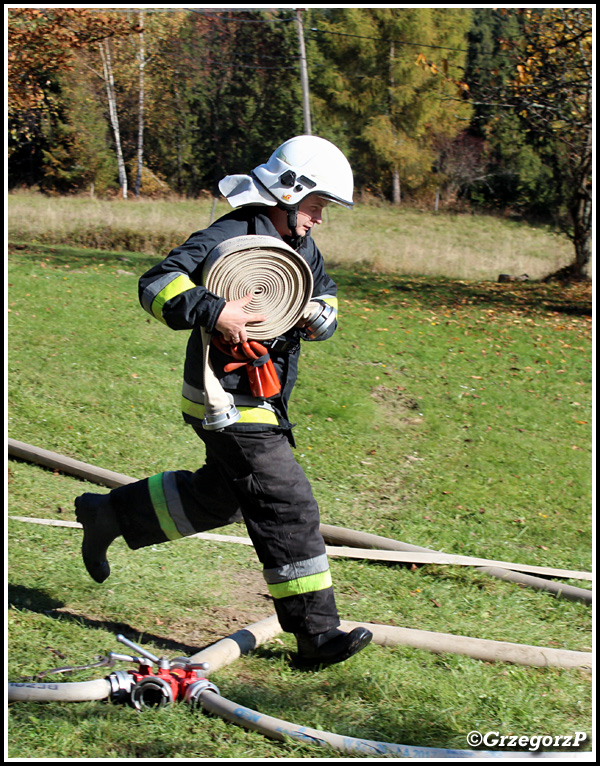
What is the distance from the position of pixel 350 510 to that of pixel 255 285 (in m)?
2.89

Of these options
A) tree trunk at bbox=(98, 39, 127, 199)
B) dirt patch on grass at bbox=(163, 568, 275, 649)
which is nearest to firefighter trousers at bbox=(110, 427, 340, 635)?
dirt patch on grass at bbox=(163, 568, 275, 649)

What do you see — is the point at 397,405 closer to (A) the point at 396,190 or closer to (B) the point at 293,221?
(B) the point at 293,221

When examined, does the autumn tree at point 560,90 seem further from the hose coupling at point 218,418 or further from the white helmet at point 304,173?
the hose coupling at point 218,418

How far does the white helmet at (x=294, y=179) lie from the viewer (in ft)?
11.3

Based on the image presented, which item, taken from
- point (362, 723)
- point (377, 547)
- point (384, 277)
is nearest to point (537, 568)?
point (377, 547)

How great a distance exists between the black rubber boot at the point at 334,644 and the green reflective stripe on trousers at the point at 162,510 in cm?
77

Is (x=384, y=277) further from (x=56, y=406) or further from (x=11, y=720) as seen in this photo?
(x=11, y=720)

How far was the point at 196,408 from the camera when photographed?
11.4 ft

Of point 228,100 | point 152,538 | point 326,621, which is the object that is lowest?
point 326,621

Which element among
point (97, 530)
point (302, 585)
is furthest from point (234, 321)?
point (97, 530)

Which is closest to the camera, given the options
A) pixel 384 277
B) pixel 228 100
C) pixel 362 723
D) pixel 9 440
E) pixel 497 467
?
pixel 362 723

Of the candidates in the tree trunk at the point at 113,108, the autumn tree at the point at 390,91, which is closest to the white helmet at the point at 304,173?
the tree trunk at the point at 113,108

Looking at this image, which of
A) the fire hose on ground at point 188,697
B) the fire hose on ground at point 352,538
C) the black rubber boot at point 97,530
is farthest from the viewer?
the fire hose on ground at point 352,538

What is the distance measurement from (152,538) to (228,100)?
24.5m
